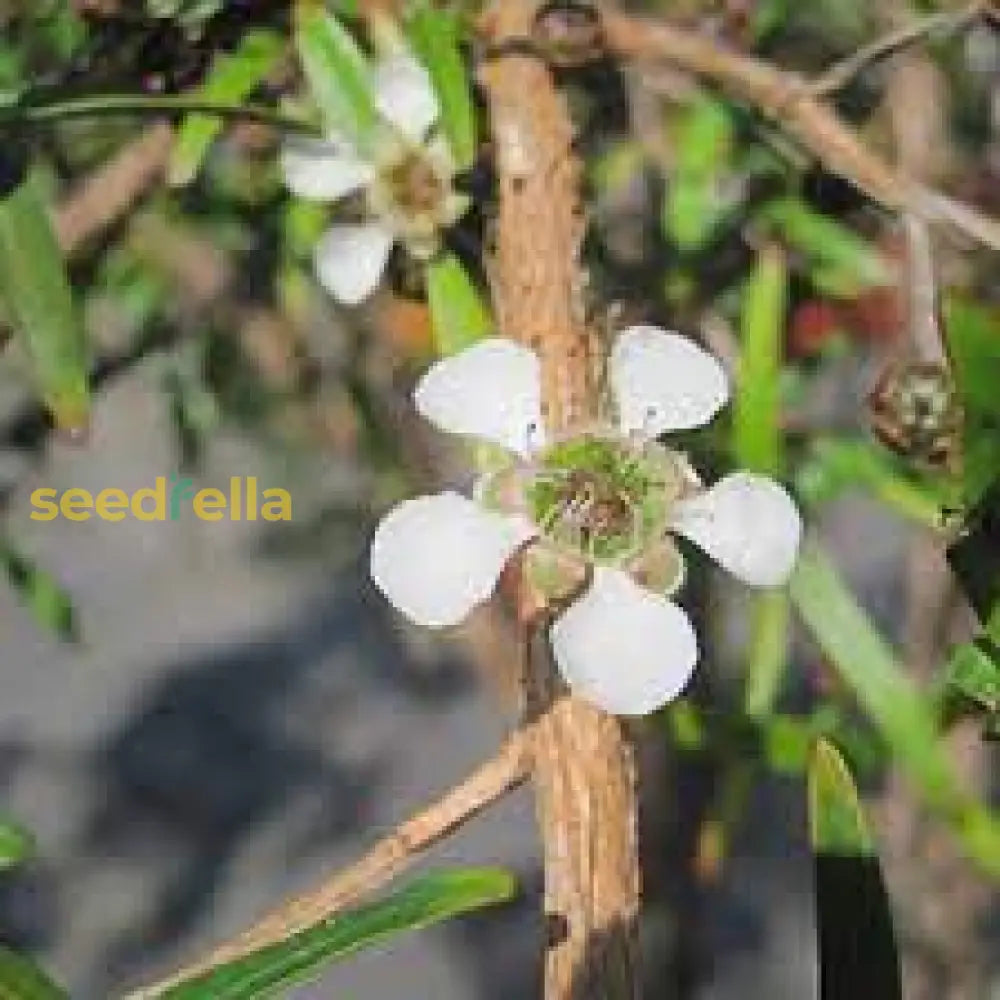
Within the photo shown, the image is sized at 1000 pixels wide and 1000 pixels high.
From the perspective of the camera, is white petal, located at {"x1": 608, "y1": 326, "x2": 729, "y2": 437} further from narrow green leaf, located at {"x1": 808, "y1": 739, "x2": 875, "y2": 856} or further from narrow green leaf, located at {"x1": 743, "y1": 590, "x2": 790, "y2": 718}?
narrow green leaf, located at {"x1": 743, "y1": 590, "x2": 790, "y2": 718}

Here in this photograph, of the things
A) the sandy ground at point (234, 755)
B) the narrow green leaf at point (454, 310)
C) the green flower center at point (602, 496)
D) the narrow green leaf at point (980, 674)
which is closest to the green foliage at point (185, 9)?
the narrow green leaf at point (454, 310)

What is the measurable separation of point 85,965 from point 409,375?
1.19 meters

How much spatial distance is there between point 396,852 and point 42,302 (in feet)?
0.68

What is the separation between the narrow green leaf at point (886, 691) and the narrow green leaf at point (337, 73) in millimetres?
177

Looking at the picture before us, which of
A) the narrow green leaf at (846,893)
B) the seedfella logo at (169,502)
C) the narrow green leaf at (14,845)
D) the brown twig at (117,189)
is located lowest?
the narrow green leaf at (846,893)

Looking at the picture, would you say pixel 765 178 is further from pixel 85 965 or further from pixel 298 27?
pixel 85 965

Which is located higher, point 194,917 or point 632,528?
point 194,917

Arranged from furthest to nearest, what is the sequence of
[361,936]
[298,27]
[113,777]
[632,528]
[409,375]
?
[113,777] < [409,375] < [298,27] < [632,528] < [361,936]

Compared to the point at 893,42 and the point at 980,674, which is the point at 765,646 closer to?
the point at 893,42

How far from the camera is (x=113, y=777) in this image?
257cm

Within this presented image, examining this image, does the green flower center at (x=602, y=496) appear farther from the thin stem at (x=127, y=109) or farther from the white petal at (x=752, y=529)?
the thin stem at (x=127, y=109)

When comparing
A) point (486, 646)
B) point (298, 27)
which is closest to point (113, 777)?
point (486, 646)

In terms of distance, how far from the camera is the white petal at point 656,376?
21.0 inches

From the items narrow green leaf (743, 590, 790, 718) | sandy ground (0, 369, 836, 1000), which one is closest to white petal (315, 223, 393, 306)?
narrow green leaf (743, 590, 790, 718)
